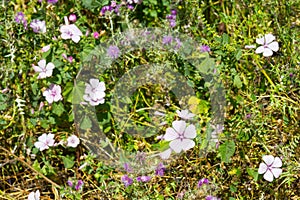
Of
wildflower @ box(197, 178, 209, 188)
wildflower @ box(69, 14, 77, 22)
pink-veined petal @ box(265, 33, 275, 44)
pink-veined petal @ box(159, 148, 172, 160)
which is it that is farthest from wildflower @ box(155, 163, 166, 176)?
wildflower @ box(69, 14, 77, 22)

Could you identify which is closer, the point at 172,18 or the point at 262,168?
the point at 262,168

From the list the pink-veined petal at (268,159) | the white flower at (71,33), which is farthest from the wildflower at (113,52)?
the pink-veined petal at (268,159)

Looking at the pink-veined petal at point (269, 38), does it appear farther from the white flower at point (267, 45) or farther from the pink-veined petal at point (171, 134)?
the pink-veined petal at point (171, 134)

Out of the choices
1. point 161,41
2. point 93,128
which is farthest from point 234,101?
point 93,128

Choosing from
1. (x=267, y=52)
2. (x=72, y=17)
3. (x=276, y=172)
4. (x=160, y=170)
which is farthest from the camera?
(x=72, y=17)

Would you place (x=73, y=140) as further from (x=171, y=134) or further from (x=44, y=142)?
(x=171, y=134)

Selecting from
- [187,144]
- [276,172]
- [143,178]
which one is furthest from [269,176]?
[143,178]

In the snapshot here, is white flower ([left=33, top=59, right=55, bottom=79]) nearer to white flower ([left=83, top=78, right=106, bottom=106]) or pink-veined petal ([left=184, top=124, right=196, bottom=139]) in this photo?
white flower ([left=83, top=78, right=106, bottom=106])

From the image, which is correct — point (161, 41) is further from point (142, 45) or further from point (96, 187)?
point (96, 187)
